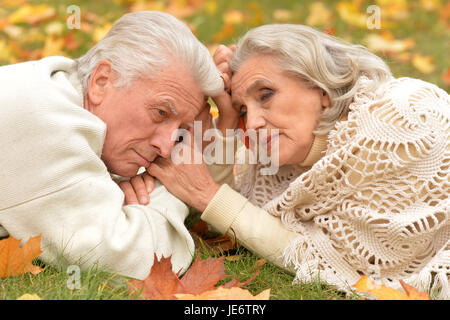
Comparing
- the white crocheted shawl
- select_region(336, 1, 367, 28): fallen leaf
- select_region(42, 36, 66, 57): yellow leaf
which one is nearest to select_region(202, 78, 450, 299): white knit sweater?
the white crocheted shawl

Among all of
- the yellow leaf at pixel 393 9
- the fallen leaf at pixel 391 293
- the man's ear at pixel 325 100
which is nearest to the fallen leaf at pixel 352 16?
the yellow leaf at pixel 393 9

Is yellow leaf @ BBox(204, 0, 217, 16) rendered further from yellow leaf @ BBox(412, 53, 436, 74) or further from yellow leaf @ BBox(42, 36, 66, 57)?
yellow leaf @ BBox(412, 53, 436, 74)

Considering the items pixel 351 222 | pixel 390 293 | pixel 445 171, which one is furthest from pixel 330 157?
pixel 390 293

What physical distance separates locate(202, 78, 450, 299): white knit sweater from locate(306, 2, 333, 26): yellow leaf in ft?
11.7

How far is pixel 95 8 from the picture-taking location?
20.9ft

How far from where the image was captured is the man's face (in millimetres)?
2766

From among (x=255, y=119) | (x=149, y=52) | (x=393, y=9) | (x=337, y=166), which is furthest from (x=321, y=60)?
(x=393, y=9)

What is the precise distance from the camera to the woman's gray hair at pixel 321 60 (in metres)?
2.84

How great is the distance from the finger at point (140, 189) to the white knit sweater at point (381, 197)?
42cm

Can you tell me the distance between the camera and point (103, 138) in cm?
267

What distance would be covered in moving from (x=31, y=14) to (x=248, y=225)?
403 centimetres
